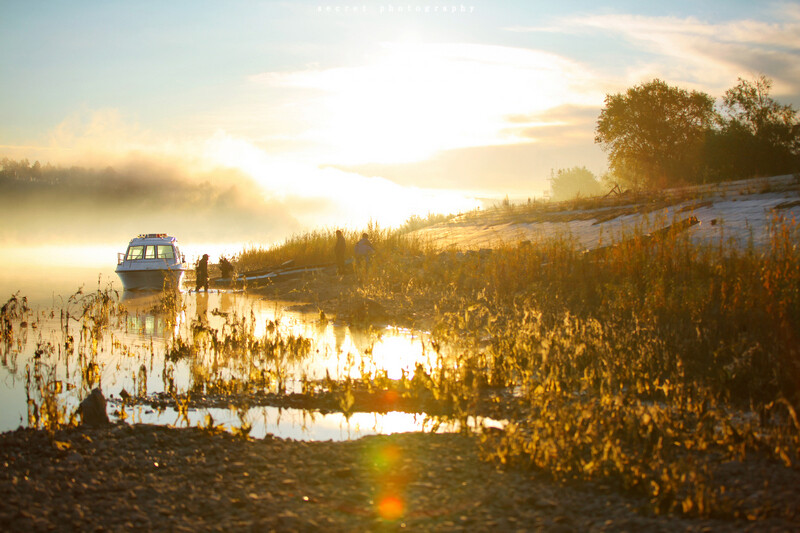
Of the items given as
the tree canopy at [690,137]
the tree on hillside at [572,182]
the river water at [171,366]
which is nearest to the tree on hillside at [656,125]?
the tree canopy at [690,137]

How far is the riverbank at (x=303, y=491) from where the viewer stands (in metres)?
4.26

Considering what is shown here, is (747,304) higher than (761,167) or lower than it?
lower

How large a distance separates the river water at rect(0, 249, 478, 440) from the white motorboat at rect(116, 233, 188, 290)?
26.5ft

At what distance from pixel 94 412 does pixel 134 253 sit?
22115 mm

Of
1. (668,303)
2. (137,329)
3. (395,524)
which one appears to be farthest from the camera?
(137,329)

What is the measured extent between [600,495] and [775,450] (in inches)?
58.8

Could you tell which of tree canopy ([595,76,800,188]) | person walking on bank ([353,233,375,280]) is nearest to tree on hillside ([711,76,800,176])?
tree canopy ([595,76,800,188])

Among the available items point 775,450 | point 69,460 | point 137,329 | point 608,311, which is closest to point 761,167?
point 608,311

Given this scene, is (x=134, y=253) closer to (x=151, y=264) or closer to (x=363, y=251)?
(x=151, y=264)

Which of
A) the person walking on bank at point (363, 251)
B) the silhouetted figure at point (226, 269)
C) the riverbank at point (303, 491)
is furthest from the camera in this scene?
the silhouetted figure at point (226, 269)

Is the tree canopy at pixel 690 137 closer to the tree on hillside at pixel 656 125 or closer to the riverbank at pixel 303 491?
the tree on hillside at pixel 656 125

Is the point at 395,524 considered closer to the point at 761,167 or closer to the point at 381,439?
the point at 381,439

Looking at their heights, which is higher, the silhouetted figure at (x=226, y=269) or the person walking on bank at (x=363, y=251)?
the person walking on bank at (x=363, y=251)

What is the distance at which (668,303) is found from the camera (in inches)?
408
